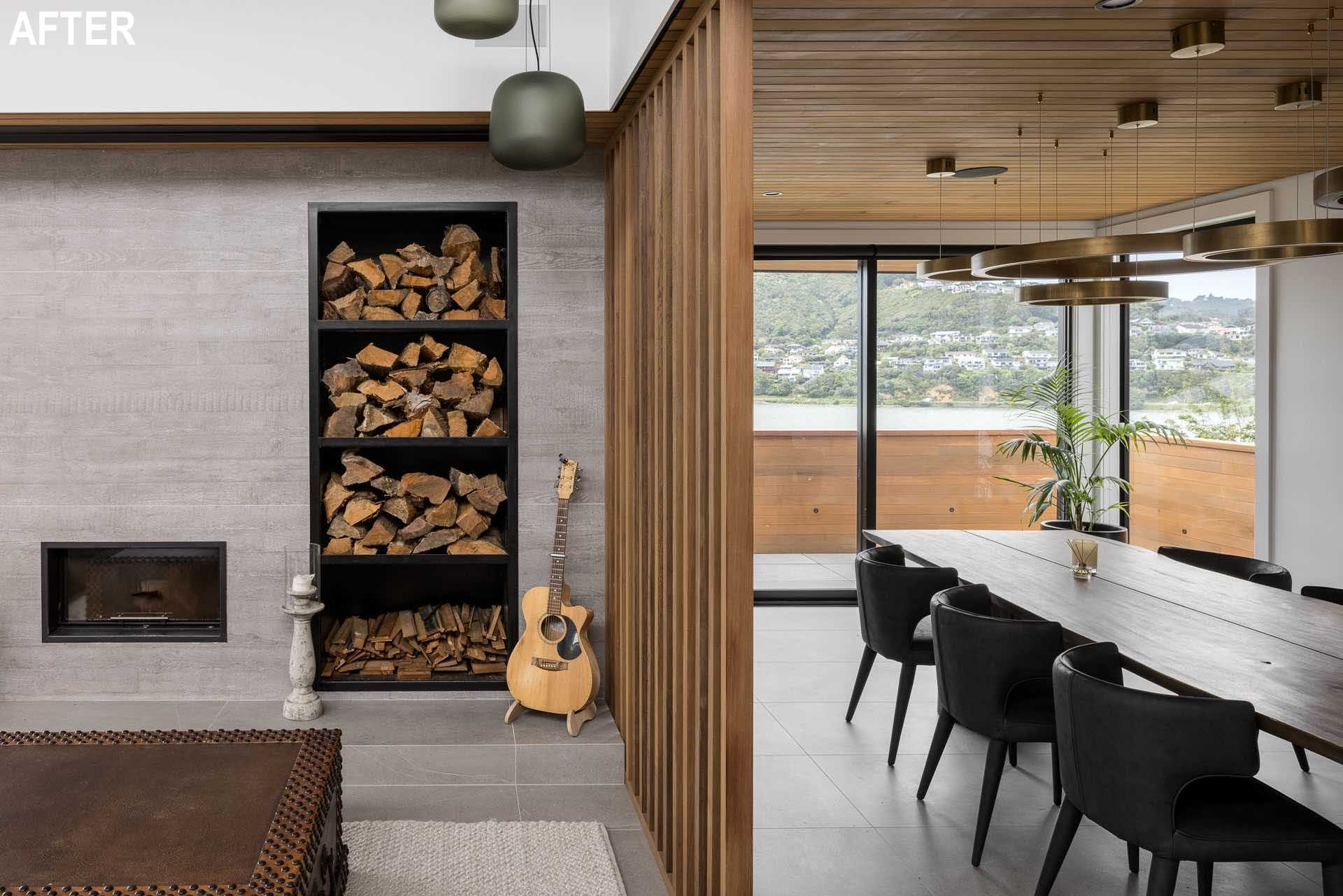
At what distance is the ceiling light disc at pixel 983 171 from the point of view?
5.18 m

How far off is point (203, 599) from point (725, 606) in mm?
3035

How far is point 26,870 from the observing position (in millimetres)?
2078

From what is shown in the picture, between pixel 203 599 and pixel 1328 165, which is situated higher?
pixel 1328 165

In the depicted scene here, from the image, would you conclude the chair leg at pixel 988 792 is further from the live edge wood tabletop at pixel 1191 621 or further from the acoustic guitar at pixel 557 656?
the acoustic guitar at pixel 557 656

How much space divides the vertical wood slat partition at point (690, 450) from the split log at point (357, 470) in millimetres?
1169

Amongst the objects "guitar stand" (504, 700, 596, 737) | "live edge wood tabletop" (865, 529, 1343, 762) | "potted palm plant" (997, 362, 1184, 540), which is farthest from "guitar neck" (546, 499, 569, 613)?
"potted palm plant" (997, 362, 1184, 540)

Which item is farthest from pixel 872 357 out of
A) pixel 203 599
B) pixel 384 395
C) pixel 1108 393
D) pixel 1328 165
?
pixel 203 599

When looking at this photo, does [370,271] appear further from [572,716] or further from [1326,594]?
[1326,594]

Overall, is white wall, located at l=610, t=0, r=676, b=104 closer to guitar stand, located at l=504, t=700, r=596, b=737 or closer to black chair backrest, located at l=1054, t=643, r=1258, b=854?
black chair backrest, located at l=1054, t=643, r=1258, b=854

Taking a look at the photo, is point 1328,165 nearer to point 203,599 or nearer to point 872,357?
point 872,357

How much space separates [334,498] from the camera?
14.2 ft

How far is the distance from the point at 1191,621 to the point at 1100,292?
5.71 feet

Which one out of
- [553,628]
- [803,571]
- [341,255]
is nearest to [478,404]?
[341,255]

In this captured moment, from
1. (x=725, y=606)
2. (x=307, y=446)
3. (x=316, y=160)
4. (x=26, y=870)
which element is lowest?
(x=26, y=870)
